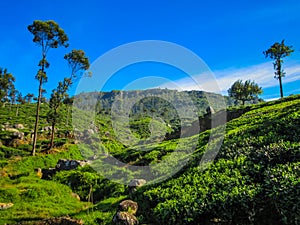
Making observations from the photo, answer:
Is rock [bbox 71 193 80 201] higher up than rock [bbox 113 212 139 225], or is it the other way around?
rock [bbox 113 212 139 225]

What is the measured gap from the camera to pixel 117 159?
29859 millimetres

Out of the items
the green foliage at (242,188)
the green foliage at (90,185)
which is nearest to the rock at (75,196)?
the green foliage at (90,185)

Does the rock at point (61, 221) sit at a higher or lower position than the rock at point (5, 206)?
lower

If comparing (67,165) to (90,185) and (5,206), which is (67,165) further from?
(5,206)

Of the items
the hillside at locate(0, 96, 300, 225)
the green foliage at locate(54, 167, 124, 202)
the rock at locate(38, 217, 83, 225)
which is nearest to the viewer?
the hillside at locate(0, 96, 300, 225)

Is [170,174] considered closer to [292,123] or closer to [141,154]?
[292,123]

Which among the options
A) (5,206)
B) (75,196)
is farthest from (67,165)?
(5,206)

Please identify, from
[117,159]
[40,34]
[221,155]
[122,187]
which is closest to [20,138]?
[40,34]

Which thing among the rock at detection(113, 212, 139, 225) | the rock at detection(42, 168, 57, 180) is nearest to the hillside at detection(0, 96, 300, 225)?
the rock at detection(113, 212, 139, 225)

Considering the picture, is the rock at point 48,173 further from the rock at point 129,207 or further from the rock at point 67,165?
the rock at point 129,207

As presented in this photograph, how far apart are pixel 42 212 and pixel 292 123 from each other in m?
14.8

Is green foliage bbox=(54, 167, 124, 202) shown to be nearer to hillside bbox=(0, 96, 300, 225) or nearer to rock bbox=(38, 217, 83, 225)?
hillside bbox=(0, 96, 300, 225)

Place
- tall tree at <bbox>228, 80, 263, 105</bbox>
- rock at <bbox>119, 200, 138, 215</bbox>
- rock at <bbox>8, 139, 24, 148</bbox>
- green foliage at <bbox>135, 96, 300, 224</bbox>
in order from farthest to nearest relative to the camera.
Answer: tall tree at <bbox>228, 80, 263, 105</bbox>, rock at <bbox>8, 139, 24, 148</bbox>, rock at <bbox>119, 200, 138, 215</bbox>, green foliage at <bbox>135, 96, 300, 224</bbox>

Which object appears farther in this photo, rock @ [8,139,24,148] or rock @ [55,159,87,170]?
rock @ [8,139,24,148]
